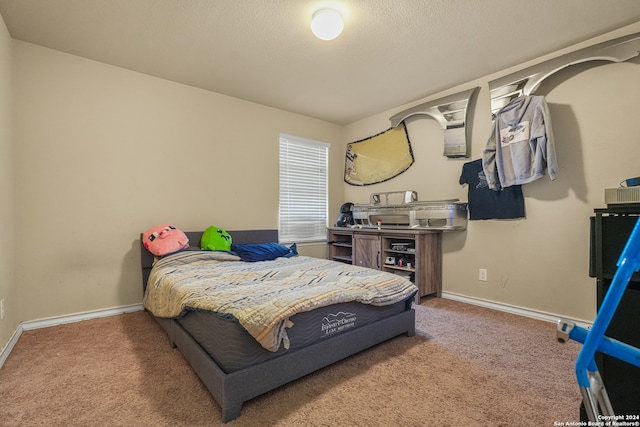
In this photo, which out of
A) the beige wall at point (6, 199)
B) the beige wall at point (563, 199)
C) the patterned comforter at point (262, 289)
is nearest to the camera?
the patterned comforter at point (262, 289)

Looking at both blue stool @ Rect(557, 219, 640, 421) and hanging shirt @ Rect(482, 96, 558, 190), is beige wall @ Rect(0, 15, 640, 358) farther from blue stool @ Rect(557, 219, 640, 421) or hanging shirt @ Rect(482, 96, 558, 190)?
blue stool @ Rect(557, 219, 640, 421)

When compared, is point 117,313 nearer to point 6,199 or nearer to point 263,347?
point 6,199

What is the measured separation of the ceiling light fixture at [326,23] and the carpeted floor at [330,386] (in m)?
2.31

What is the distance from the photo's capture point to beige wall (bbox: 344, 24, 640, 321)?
89.8 inches

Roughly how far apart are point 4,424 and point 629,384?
2539 mm

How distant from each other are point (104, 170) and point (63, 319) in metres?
1.40

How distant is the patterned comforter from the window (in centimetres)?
123

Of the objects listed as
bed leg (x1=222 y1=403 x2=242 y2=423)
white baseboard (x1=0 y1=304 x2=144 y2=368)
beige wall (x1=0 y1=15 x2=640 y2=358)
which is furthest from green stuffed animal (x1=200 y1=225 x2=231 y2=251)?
bed leg (x1=222 y1=403 x2=242 y2=423)

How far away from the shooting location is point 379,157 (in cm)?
409

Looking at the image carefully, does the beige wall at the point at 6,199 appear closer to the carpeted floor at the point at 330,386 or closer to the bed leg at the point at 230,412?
the carpeted floor at the point at 330,386

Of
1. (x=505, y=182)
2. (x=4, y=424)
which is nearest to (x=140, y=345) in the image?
(x=4, y=424)

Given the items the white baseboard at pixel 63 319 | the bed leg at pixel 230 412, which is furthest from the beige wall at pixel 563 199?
the white baseboard at pixel 63 319

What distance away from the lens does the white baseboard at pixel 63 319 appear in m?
2.15

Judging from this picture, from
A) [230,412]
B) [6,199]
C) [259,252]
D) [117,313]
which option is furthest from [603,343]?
[117,313]
